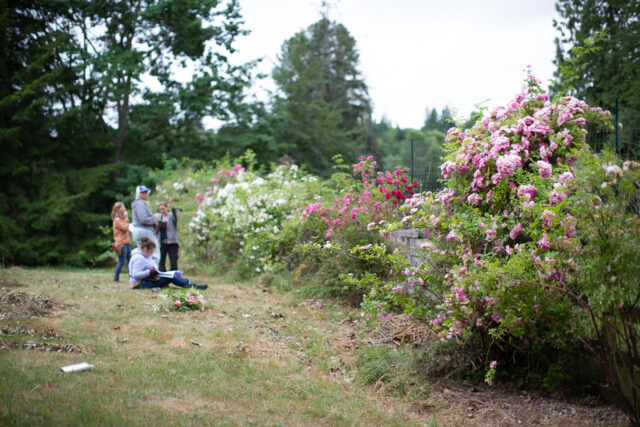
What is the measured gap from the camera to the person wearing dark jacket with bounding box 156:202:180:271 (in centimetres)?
863

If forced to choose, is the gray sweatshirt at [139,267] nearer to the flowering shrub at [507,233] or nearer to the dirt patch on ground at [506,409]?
the flowering shrub at [507,233]

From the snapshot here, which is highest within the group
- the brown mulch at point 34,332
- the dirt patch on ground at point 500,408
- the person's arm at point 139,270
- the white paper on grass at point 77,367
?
the person's arm at point 139,270

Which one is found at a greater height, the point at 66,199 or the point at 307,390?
the point at 66,199

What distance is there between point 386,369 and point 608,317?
1857 mm

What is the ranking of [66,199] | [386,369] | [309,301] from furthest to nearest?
[66,199]
[309,301]
[386,369]

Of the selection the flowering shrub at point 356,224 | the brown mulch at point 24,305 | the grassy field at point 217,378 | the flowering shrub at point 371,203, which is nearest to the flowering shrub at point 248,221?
the flowering shrub at point 371,203

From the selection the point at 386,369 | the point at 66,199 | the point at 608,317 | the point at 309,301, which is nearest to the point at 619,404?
the point at 608,317

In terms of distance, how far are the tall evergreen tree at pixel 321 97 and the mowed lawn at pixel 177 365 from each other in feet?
55.6

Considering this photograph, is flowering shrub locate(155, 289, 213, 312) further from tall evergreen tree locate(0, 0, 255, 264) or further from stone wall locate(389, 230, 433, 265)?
tall evergreen tree locate(0, 0, 255, 264)

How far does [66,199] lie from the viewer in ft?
45.3

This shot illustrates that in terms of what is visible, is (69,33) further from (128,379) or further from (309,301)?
(128,379)

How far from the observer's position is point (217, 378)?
146 inches

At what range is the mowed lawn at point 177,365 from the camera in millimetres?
3025

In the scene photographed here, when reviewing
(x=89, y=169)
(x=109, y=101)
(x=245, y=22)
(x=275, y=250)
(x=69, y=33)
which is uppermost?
(x=245, y=22)
